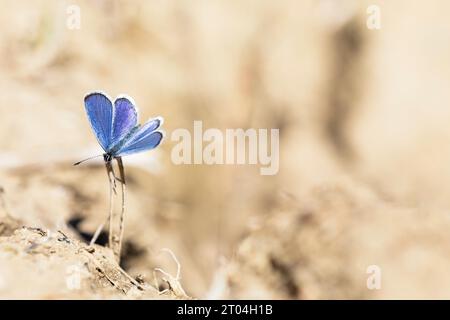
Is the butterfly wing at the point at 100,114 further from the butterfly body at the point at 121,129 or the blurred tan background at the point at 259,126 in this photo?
the blurred tan background at the point at 259,126

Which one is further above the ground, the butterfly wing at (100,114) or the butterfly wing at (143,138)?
the butterfly wing at (100,114)

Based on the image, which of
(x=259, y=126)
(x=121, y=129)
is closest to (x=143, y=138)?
(x=121, y=129)

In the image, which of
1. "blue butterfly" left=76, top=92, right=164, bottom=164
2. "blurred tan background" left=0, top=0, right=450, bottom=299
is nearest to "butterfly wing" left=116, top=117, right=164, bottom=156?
"blue butterfly" left=76, top=92, right=164, bottom=164

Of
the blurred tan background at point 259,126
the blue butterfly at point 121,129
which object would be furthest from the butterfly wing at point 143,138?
the blurred tan background at point 259,126

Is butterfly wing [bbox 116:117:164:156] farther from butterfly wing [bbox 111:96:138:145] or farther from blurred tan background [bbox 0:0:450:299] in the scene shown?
blurred tan background [bbox 0:0:450:299]

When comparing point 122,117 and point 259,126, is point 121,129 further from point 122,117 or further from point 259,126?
point 259,126
